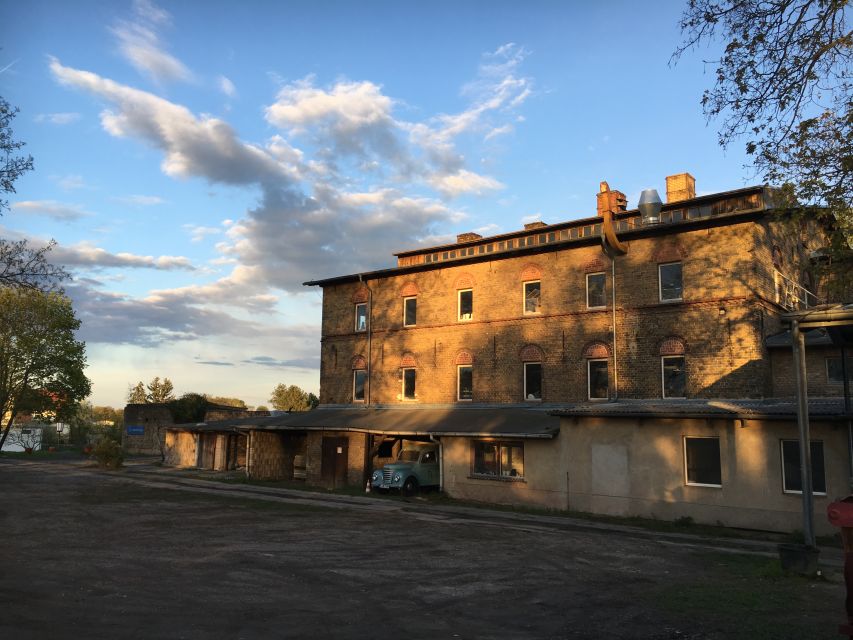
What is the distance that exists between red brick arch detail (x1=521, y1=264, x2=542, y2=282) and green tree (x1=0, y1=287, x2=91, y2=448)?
126 feet

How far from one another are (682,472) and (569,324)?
7.63 metres

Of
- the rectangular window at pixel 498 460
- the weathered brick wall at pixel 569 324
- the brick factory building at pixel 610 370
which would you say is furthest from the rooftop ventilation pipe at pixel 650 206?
the rectangular window at pixel 498 460

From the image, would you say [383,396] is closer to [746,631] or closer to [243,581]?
[243,581]

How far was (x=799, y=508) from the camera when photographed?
59.2 ft

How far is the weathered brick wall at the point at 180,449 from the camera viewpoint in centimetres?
4291

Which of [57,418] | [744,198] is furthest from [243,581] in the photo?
[57,418]

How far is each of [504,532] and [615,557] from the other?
4147 mm

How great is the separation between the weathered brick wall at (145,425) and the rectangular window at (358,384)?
92.2 ft

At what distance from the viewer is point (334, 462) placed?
3089 centimetres

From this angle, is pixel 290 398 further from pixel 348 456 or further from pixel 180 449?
pixel 348 456

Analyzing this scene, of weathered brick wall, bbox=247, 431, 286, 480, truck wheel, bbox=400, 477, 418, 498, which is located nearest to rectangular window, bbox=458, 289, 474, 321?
truck wheel, bbox=400, 477, 418, 498

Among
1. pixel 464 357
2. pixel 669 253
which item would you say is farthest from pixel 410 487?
pixel 669 253

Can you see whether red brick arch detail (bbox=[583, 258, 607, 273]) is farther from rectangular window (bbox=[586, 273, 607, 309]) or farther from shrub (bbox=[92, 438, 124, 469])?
shrub (bbox=[92, 438, 124, 469])

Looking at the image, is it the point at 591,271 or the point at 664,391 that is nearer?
the point at 664,391
